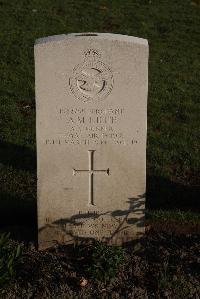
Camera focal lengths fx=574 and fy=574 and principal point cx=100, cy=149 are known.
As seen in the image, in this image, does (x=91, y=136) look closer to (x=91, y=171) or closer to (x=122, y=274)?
(x=91, y=171)

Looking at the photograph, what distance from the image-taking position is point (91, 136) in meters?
5.16

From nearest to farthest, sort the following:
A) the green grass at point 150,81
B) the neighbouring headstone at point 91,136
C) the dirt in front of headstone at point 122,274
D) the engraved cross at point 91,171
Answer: the dirt in front of headstone at point 122,274
the neighbouring headstone at point 91,136
the engraved cross at point 91,171
the green grass at point 150,81

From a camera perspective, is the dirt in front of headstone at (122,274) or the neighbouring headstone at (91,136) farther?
the neighbouring headstone at (91,136)

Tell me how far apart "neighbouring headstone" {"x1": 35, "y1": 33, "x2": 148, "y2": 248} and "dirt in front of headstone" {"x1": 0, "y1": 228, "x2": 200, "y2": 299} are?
241mm

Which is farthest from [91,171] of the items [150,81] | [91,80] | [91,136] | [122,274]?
[150,81]

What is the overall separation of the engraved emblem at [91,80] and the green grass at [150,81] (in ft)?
6.15

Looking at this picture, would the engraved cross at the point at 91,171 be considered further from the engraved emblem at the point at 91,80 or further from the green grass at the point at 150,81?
the green grass at the point at 150,81

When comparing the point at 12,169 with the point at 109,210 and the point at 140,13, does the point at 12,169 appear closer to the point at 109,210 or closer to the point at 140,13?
the point at 109,210

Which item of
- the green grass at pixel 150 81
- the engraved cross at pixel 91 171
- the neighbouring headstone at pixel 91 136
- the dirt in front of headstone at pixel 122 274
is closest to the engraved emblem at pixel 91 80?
the neighbouring headstone at pixel 91 136

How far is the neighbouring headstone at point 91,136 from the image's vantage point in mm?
4914

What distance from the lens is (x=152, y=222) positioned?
19.6 feet

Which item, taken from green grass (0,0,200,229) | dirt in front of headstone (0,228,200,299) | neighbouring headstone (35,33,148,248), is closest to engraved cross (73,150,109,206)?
neighbouring headstone (35,33,148,248)

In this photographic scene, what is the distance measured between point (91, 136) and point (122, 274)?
125 cm

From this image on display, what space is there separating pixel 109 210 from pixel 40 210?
25.5 inches
